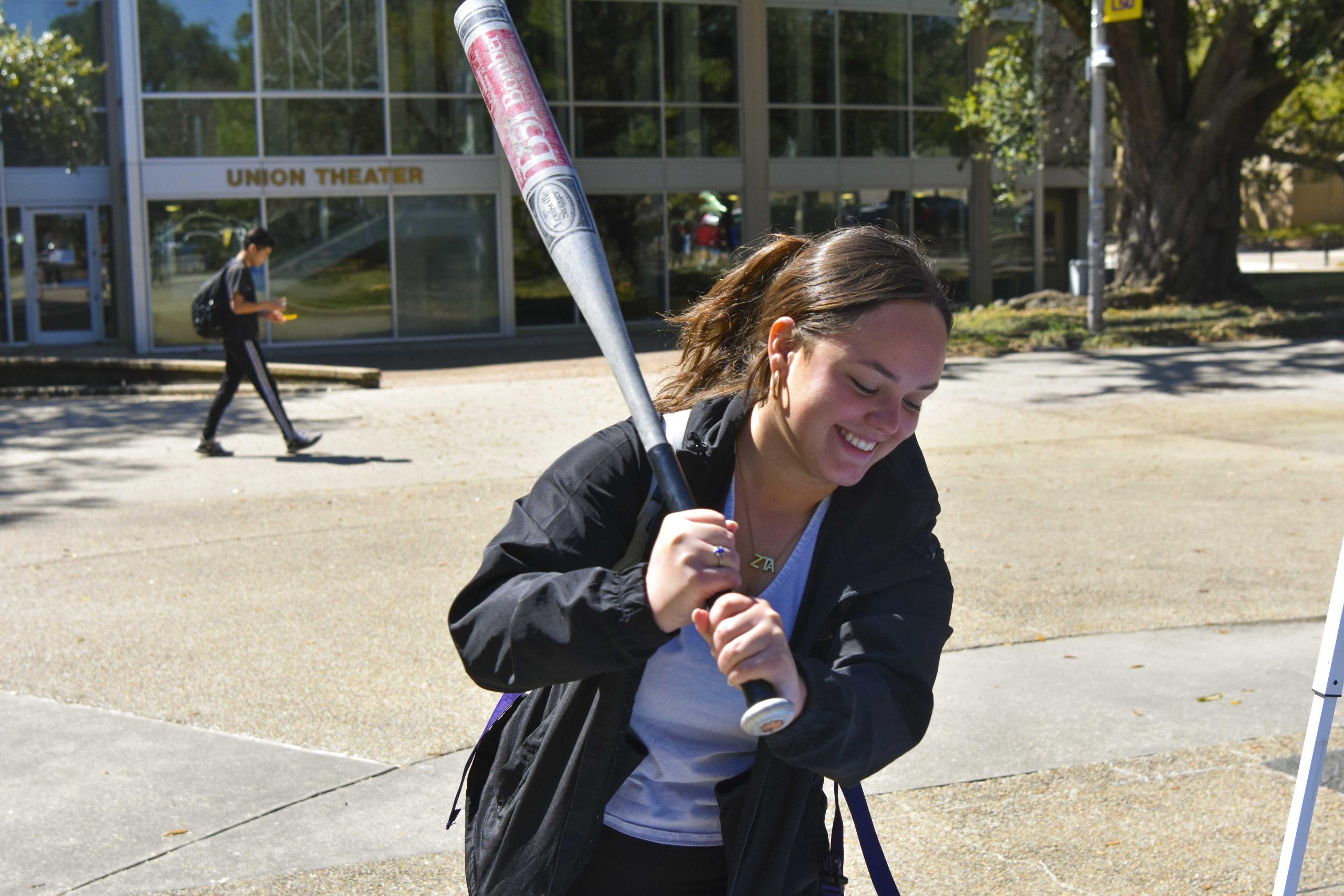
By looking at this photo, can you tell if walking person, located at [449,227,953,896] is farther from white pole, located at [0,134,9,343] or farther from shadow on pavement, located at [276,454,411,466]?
white pole, located at [0,134,9,343]

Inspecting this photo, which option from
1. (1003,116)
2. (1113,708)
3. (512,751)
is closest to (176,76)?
(1003,116)

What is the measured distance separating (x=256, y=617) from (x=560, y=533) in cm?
472

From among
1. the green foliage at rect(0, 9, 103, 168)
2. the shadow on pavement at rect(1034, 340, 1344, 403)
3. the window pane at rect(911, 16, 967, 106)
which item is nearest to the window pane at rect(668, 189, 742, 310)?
the window pane at rect(911, 16, 967, 106)

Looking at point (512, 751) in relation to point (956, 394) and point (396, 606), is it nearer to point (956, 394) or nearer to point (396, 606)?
point (396, 606)

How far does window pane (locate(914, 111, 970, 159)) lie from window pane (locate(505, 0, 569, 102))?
746 centimetres

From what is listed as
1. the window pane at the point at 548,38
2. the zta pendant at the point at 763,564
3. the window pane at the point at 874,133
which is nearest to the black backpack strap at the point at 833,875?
the zta pendant at the point at 763,564

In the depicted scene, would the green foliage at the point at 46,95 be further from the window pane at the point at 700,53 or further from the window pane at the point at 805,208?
the window pane at the point at 805,208

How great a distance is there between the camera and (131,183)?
69.7ft

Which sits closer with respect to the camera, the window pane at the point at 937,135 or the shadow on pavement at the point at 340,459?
the shadow on pavement at the point at 340,459

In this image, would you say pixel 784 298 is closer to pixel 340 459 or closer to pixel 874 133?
pixel 340 459

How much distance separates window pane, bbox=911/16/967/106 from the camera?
27203 mm

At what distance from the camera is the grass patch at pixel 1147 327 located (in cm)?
1864

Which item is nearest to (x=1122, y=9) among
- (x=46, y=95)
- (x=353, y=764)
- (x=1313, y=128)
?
(x=353, y=764)

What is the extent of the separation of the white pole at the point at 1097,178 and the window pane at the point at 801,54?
765 cm
